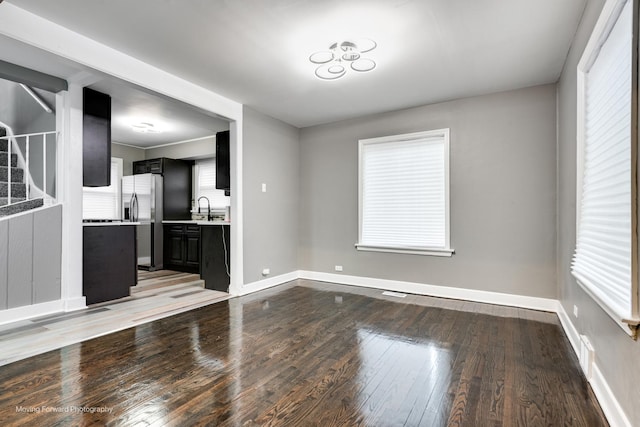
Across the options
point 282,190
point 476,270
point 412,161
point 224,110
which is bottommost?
point 476,270

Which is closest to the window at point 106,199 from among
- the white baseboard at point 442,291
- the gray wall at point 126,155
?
the gray wall at point 126,155

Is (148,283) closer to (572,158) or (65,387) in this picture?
(65,387)

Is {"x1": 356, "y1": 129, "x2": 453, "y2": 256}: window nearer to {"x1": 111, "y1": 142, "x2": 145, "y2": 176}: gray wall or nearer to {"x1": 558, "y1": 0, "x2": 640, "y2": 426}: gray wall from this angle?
{"x1": 558, "y1": 0, "x2": 640, "y2": 426}: gray wall

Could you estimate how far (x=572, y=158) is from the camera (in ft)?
9.08

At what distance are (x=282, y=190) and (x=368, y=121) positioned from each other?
1.66 m

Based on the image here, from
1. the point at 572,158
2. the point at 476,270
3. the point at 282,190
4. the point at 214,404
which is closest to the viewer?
the point at 214,404

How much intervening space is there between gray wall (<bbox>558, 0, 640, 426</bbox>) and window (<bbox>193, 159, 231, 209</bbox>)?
5.35 m

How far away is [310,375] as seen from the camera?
2104 millimetres

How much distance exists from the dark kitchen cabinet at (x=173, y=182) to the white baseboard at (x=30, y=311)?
9.77ft

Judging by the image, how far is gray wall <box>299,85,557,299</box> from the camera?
Answer: 3.60 m

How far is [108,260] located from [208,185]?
3.02m

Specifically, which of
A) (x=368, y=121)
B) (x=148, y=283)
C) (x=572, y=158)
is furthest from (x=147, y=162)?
(x=572, y=158)

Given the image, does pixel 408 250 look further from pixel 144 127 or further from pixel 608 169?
pixel 144 127

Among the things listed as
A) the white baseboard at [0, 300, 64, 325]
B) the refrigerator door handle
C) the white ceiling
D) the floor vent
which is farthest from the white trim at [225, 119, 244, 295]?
the refrigerator door handle
